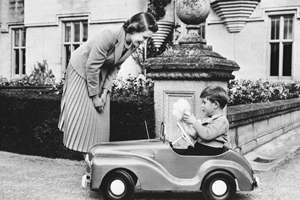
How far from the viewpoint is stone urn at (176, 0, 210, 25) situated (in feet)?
17.1

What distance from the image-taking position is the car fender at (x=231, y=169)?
3852mm

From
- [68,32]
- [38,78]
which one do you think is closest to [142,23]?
[38,78]

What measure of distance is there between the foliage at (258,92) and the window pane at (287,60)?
2.36 feet

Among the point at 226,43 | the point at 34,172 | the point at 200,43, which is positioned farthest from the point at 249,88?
the point at 34,172

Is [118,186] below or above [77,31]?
below

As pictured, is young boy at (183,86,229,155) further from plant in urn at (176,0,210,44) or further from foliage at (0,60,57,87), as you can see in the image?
foliage at (0,60,57,87)

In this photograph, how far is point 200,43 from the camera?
5.22 meters

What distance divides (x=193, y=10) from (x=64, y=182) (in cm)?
245

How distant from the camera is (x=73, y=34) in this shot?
16.5 metres

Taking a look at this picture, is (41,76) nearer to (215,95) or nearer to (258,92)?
(258,92)

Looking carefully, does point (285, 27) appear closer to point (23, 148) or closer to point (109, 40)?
point (23, 148)

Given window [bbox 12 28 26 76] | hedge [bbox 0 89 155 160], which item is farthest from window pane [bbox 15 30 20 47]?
hedge [bbox 0 89 155 160]

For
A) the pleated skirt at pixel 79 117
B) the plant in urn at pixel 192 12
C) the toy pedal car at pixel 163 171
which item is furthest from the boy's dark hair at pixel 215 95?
the plant in urn at pixel 192 12

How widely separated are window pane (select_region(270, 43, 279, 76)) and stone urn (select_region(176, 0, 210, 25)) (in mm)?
8709
